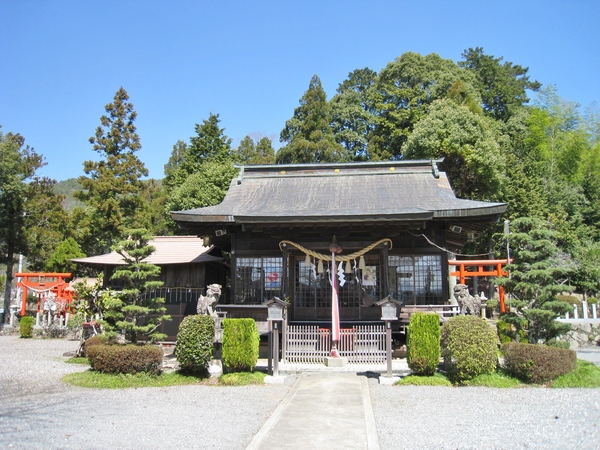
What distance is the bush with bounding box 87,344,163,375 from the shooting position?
35.7 ft

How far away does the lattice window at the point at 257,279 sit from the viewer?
1556 centimetres

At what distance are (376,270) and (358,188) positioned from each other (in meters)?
3.31

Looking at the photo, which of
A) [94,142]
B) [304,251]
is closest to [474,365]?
[304,251]

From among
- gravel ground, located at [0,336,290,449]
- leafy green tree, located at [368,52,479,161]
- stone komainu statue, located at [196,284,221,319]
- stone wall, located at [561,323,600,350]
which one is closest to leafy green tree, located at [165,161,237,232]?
leafy green tree, located at [368,52,479,161]

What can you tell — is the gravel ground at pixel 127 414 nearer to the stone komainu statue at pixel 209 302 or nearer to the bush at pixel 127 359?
the bush at pixel 127 359

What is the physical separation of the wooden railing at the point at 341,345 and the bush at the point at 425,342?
54.1 inches

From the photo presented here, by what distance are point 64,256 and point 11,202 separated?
16.6 ft

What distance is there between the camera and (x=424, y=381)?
34.1 feet

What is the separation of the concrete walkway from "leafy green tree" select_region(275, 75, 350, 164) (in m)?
24.6

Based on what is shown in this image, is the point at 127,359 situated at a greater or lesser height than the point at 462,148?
lesser

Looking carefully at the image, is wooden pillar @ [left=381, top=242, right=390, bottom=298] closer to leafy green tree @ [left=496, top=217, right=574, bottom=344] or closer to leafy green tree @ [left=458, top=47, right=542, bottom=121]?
leafy green tree @ [left=496, top=217, right=574, bottom=344]

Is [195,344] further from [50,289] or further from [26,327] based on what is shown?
[50,289]

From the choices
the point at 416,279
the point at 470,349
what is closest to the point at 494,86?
the point at 416,279

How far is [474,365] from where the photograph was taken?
10234mm
